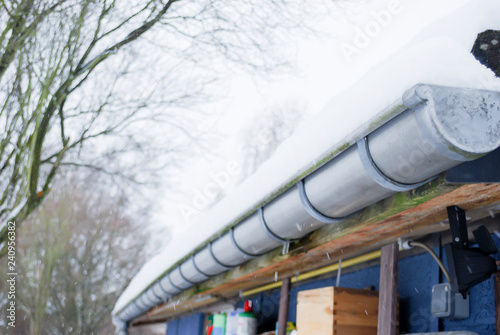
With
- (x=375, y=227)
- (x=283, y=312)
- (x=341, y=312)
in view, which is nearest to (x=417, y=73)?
(x=375, y=227)

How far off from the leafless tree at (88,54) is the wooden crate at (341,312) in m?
3.03

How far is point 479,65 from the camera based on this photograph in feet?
4.91

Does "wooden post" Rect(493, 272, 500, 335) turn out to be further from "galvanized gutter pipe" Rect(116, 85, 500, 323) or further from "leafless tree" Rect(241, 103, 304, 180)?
"leafless tree" Rect(241, 103, 304, 180)

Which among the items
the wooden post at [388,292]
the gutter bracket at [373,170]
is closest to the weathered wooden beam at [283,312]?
the wooden post at [388,292]

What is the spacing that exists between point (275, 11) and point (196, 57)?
1.35 metres

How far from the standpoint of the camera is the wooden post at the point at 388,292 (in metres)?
2.73

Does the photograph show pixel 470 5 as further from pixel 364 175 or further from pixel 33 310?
pixel 33 310

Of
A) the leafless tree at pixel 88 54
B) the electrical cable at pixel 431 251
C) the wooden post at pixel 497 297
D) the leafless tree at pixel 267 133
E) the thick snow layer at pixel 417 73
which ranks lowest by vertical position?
the wooden post at pixel 497 297

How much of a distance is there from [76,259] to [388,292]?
1590cm

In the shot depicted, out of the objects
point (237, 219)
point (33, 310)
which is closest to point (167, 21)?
point (237, 219)

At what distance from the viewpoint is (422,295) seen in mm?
3057

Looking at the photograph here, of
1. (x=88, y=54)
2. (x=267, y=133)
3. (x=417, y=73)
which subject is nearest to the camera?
(x=417, y=73)

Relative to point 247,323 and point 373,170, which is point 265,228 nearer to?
point 373,170

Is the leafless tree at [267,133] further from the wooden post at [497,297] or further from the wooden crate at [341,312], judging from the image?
the wooden post at [497,297]
